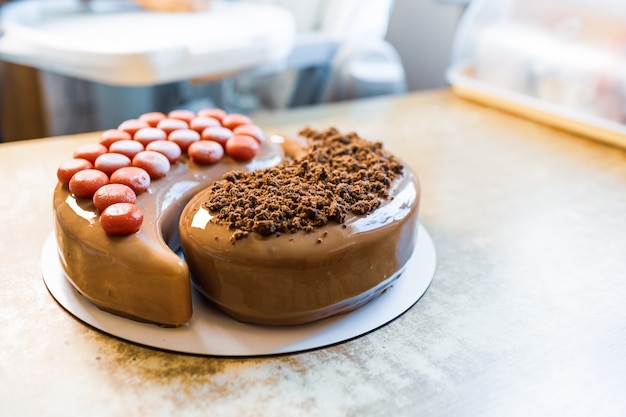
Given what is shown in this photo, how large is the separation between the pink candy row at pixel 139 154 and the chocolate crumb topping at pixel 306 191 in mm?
83

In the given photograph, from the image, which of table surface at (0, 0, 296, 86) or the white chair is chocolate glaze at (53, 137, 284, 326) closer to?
table surface at (0, 0, 296, 86)

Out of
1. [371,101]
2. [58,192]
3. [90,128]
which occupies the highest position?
[58,192]

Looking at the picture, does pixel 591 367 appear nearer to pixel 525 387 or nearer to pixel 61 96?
pixel 525 387

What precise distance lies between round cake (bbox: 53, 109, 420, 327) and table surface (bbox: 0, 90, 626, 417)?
5 cm

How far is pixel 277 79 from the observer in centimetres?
164

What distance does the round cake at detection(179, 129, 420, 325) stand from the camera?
0.64 metres

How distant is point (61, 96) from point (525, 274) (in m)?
1.21

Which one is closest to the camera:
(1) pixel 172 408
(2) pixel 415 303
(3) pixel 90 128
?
(1) pixel 172 408

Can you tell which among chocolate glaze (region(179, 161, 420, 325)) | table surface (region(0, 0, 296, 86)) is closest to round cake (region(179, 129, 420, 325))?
chocolate glaze (region(179, 161, 420, 325))

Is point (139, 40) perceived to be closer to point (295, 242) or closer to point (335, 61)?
point (335, 61)

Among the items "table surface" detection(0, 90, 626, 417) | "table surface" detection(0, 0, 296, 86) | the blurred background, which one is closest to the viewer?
"table surface" detection(0, 90, 626, 417)

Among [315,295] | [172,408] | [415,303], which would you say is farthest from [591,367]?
[172,408]

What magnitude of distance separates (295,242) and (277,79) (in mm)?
1069

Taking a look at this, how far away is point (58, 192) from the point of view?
0.74 m
